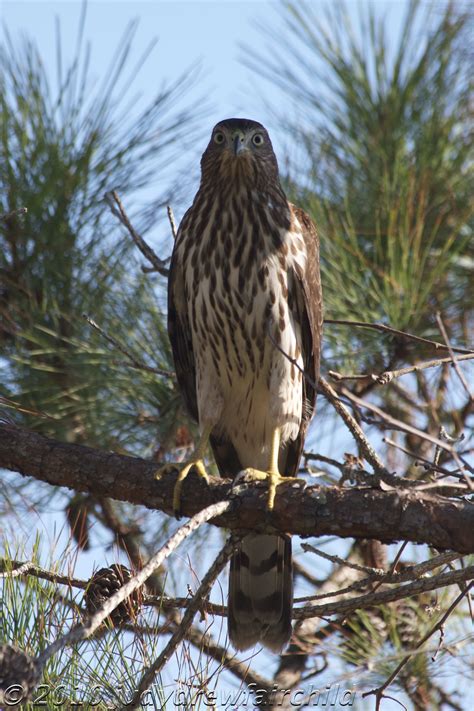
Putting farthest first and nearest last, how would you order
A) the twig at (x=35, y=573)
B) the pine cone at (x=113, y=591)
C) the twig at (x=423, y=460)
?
1. the pine cone at (x=113, y=591)
2. the twig at (x=35, y=573)
3. the twig at (x=423, y=460)

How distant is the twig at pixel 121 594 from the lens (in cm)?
192

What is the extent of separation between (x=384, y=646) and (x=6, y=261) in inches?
95.8

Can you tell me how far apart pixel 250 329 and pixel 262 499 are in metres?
1.00

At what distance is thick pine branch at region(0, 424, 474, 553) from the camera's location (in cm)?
272

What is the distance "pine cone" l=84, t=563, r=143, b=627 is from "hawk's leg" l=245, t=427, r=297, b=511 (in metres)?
0.52

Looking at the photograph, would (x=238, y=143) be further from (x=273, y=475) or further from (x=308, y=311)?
(x=273, y=475)

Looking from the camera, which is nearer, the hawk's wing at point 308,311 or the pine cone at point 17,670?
the pine cone at point 17,670

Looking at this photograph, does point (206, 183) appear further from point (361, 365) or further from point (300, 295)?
point (361, 365)

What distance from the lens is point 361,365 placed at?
450 centimetres

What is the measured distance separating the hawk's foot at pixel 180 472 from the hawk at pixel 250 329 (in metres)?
0.13

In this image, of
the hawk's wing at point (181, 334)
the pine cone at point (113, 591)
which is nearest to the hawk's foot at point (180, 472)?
the pine cone at point (113, 591)

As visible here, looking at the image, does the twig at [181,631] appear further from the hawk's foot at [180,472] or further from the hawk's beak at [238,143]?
the hawk's beak at [238,143]

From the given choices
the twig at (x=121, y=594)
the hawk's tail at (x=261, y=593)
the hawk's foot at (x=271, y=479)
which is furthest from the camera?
the hawk's tail at (x=261, y=593)

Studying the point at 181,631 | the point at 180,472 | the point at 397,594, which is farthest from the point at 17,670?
the point at 180,472
